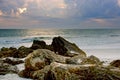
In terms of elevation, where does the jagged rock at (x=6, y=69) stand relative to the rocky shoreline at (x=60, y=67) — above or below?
below

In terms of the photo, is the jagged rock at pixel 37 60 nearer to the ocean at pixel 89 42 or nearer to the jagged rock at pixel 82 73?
the jagged rock at pixel 82 73

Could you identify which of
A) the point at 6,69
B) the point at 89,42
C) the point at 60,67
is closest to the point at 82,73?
the point at 60,67

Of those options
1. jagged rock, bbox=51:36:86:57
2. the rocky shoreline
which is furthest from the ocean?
the rocky shoreline

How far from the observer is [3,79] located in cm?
1087

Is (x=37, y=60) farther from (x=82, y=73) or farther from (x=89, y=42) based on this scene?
(x=89, y=42)

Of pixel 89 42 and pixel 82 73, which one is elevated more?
pixel 82 73

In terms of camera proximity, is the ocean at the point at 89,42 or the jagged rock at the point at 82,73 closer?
the jagged rock at the point at 82,73

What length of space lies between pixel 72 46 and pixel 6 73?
30.7 feet

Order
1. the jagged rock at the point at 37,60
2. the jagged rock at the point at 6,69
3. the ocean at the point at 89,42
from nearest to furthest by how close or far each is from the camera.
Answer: the jagged rock at the point at 37,60
the jagged rock at the point at 6,69
the ocean at the point at 89,42

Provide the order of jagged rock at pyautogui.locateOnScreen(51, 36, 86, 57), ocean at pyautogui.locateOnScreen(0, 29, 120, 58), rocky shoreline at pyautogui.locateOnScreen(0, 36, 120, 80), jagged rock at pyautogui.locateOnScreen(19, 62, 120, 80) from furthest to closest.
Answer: ocean at pyautogui.locateOnScreen(0, 29, 120, 58)
jagged rock at pyautogui.locateOnScreen(51, 36, 86, 57)
rocky shoreline at pyautogui.locateOnScreen(0, 36, 120, 80)
jagged rock at pyautogui.locateOnScreen(19, 62, 120, 80)

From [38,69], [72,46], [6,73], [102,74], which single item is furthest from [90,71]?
[72,46]

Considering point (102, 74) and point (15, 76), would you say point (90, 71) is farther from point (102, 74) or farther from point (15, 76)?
point (15, 76)

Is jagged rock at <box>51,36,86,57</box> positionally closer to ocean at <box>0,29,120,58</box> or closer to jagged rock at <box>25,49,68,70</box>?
ocean at <box>0,29,120,58</box>

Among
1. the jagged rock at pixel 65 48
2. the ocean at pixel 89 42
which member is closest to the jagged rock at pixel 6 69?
the jagged rock at pixel 65 48
